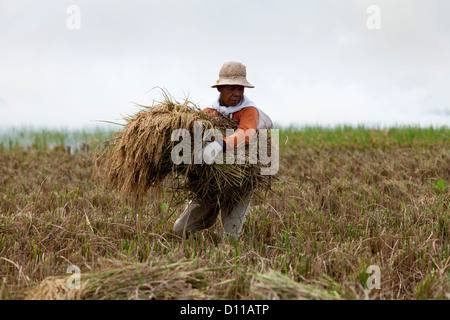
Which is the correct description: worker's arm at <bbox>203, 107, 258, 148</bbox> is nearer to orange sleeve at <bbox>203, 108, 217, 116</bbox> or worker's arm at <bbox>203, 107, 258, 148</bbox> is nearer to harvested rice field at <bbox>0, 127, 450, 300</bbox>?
orange sleeve at <bbox>203, 108, 217, 116</bbox>

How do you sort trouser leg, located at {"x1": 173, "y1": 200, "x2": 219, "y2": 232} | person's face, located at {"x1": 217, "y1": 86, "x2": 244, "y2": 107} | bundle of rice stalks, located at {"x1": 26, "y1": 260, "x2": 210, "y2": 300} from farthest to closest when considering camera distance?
trouser leg, located at {"x1": 173, "y1": 200, "x2": 219, "y2": 232} → person's face, located at {"x1": 217, "y1": 86, "x2": 244, "y2": 107} → bundle of rice stalks, located at {"x1": 26, "y1": 260, "x2": 210, "y2": 300}

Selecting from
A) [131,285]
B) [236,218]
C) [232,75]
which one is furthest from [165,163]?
[131,285]

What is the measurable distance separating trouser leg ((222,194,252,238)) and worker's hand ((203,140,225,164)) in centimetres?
65

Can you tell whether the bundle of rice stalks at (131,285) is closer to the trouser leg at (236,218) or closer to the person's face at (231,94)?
the trouser leg at (236,218)

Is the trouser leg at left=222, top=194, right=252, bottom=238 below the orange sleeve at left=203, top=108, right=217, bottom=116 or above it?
below

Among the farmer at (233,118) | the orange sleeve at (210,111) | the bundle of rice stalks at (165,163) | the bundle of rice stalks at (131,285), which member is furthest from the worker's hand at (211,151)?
the bundle of rice stalks at (131,285)

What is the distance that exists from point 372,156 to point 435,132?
11.8ft

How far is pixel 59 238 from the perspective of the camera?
3428 mm

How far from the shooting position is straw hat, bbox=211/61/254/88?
3.35 m


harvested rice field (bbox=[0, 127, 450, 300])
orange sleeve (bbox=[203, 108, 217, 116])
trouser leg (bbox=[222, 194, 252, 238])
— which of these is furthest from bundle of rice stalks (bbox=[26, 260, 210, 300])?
orange sleeve (bbox=[203, 108, 217, 116])

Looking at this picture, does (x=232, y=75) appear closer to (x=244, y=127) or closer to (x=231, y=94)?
(x=231, y=94)

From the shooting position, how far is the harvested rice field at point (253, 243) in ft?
7.29

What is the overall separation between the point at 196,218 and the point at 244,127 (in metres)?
0.94
